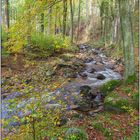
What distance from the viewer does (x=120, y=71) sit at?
53.1 ft

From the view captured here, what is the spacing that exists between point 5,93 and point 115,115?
5.47 m

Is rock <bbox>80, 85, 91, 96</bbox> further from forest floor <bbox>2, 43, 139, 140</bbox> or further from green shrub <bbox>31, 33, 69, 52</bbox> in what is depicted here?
green shrub <bbox>31, 33, 69, 52</bbox>

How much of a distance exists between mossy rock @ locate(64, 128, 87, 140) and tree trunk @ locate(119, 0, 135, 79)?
4437mm

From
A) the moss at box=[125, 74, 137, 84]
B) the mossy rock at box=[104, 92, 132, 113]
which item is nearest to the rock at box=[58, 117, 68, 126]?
the mossy rock at box=[104, 92, 132, 113]

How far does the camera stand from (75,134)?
6.51m

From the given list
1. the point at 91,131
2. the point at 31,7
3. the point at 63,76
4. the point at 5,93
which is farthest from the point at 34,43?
the point at 91,131

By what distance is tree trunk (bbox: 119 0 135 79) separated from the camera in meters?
10.2

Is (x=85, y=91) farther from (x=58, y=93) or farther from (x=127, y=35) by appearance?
(x=127, y=35)

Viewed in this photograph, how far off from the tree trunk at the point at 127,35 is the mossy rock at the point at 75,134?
444 cm

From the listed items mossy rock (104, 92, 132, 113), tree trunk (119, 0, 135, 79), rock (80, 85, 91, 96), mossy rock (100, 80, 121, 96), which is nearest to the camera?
mossy rock (104, 92, 132, 113)

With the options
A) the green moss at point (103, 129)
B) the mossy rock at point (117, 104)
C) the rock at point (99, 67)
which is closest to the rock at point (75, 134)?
the green moss at point (103, 129)

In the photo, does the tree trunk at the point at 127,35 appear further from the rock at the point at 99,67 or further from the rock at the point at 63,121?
the rock at the point at 99,67

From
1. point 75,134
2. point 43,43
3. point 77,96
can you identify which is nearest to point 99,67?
point 43,43

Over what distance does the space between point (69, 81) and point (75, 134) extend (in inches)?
269
